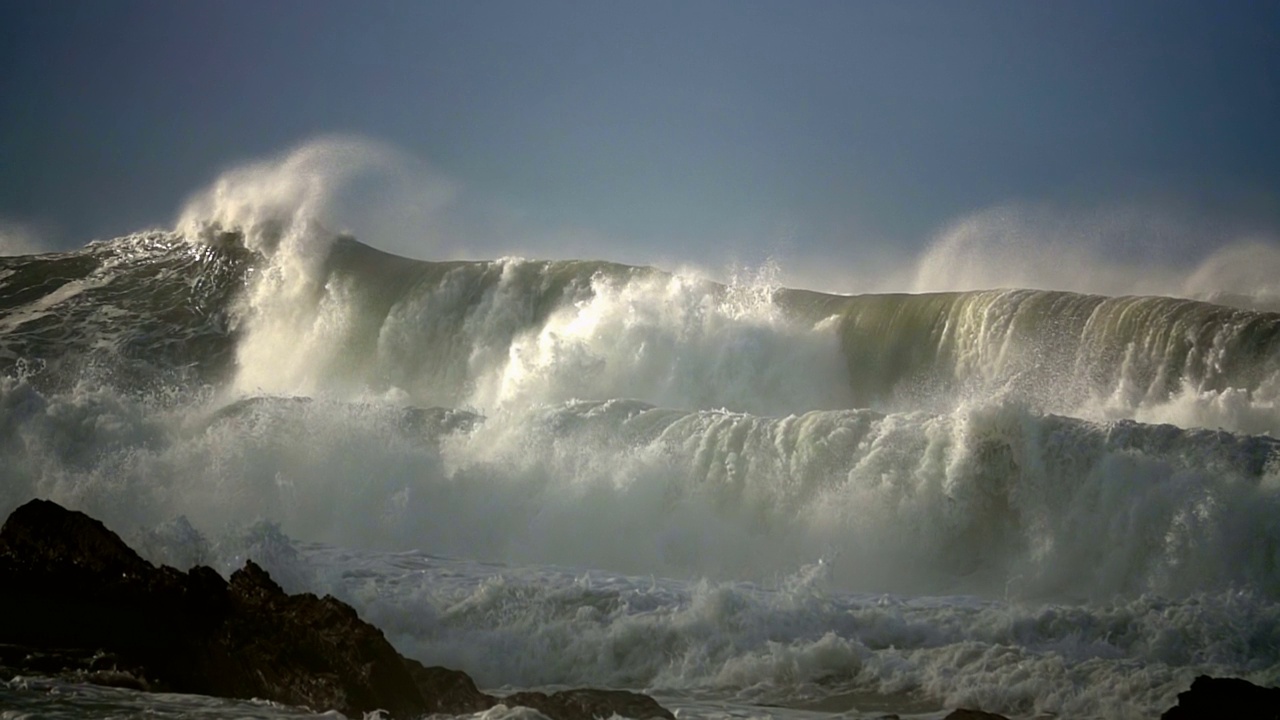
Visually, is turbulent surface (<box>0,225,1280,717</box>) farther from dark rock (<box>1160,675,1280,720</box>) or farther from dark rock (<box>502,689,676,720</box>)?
dark rock (<box>1160,675,1280,720</box>)

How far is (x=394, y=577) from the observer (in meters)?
10.6

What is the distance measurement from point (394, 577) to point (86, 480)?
6.43 metres

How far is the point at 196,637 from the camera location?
278 inches

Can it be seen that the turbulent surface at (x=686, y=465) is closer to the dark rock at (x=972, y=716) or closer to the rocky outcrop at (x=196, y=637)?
the rocky outcrop at (x=196, y=637)

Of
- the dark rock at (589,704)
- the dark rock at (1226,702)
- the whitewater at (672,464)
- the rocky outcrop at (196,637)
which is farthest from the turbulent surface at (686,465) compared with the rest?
the dark rock at (1226,702)

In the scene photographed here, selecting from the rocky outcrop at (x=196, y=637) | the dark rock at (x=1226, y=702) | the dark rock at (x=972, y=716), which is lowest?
the dark rock at (x=972, y=716)

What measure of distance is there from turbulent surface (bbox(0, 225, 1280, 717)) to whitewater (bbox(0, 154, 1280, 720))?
0.15ft

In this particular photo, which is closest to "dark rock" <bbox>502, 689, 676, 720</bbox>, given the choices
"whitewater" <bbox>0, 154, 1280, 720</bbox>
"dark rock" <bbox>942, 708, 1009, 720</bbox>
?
"whitewater" <bbox>0, 154, 1280, 720</bbox>

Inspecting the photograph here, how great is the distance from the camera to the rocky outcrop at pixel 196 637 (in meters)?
→ 6.26

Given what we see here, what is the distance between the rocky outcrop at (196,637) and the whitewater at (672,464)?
376 mm

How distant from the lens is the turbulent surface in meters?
8.46

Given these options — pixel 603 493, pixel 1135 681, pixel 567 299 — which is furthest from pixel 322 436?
pixel 1135 681

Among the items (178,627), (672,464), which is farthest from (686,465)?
(178,627)

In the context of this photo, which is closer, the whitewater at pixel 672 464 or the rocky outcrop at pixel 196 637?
the rocky outcrop at pixel 196 637
